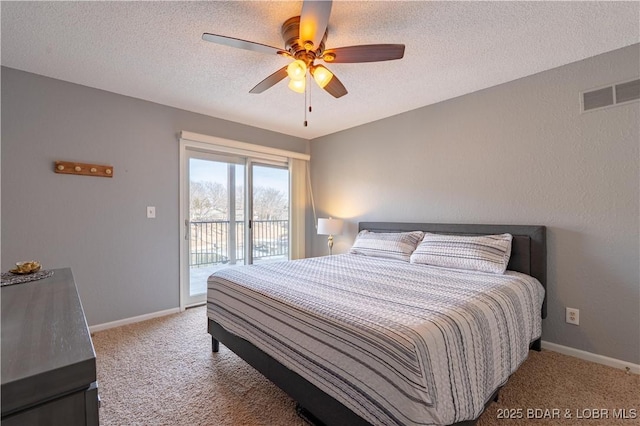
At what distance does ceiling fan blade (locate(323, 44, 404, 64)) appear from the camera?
1658 millimetres

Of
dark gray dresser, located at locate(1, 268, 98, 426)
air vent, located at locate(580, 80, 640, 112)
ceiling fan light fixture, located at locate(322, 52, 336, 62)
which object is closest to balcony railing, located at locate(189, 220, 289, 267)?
ceiling fan light fixture, located at locate(322, 52, 336, 62)

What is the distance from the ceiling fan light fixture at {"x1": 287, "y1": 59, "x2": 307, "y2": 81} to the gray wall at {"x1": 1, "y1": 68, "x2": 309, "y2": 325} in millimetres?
2017

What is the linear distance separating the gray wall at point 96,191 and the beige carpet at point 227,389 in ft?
2.35

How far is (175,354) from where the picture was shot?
230 cm

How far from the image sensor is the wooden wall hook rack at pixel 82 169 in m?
2.54

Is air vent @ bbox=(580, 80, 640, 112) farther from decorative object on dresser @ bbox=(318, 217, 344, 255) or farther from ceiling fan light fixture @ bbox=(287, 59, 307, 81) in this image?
decorative object on dresser @ bbox=(318, 217, 344, 255)

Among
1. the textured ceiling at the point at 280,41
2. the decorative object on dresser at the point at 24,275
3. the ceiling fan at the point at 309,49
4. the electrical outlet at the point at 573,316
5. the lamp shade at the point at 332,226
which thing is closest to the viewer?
the decorative object on dresser at the point at 24,275

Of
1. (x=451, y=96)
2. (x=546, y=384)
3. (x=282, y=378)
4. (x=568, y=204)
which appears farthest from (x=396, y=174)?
(x=282, y=378)

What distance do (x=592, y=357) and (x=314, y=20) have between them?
10.2 ft

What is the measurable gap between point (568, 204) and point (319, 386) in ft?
7.90

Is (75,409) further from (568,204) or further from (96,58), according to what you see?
(568,204)

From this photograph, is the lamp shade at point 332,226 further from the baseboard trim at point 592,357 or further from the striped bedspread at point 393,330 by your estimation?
the baseboard trim at point 592,357

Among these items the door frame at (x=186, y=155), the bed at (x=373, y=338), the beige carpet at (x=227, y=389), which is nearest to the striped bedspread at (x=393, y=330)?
the bed at (x=373, y=338)

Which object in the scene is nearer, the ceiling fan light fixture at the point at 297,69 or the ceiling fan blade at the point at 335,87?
the ceiling fan light fixture at the point at 297,69
